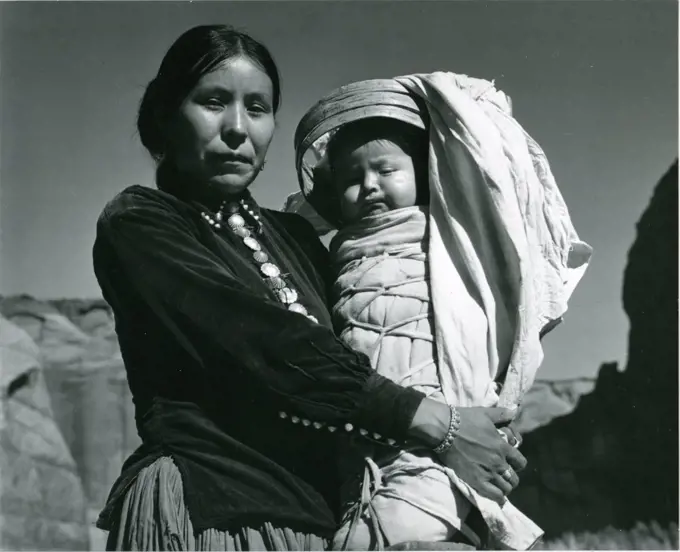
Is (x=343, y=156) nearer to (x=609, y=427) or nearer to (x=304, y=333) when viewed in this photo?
(x=304, y=333)

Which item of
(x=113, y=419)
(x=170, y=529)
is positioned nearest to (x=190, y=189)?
(x=170, y=529)

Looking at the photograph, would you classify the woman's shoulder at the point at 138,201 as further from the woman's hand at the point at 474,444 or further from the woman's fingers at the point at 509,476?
the woman's fingers at the point at 509,476

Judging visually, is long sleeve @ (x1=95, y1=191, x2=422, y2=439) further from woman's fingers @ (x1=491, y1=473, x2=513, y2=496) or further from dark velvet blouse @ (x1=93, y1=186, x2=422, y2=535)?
woman's fingers @ (x1=491, y1=473, x2=513, y2=496)

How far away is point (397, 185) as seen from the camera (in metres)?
2.29

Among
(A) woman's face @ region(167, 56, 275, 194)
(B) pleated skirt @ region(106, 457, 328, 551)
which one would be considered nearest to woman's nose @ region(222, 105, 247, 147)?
(A) woman's face @ region(167, 56, 275, 194)

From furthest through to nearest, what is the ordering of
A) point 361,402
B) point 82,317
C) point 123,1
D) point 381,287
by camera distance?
point 82,317
point 123,1
point 381,287
point 361,402

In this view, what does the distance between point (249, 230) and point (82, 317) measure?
7.81 ft

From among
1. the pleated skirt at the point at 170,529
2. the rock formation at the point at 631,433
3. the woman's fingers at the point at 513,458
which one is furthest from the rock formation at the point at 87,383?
the woman's fingers at the point at 513,458

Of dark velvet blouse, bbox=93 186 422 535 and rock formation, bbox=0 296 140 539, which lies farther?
rock formation, bbox=0 296 140 539

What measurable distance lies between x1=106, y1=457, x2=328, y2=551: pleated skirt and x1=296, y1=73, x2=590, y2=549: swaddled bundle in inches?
4.3

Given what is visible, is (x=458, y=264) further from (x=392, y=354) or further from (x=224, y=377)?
(x=224, y=377)

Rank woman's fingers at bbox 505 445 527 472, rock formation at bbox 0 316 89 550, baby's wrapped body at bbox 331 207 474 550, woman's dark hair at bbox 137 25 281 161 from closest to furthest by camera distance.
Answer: baby's wrapped body at bbox 331 207 474 550, woman's fingers at bbox 505 445 527 472, woman's dark hair at bbox 137 25 281 161, rock formation at bbox 0 316 89 550

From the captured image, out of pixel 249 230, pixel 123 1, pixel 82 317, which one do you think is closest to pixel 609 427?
pixel 82 317

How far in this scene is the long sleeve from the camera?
207 cm
